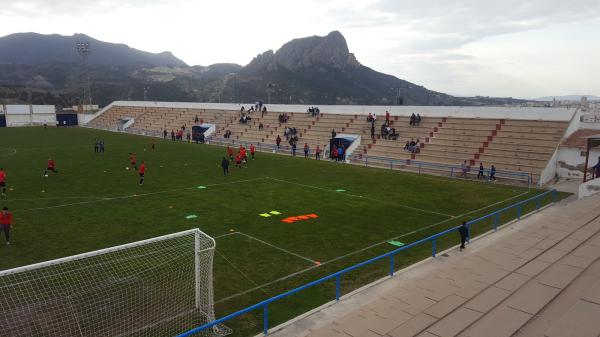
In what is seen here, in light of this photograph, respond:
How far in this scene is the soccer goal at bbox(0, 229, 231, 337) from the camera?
30.1 ft

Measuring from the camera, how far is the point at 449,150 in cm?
3491

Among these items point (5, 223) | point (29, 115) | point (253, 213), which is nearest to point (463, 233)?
point (253, 213)

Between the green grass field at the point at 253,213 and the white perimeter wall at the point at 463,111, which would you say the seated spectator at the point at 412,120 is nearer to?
the white perimeter wall at the point at 463,111

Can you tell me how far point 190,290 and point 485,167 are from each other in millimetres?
26945

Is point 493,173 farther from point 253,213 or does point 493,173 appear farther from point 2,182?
point 2,182

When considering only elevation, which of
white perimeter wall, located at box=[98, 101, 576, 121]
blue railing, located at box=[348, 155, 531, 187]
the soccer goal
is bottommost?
the soccer goal

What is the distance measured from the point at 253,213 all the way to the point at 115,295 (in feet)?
30.2

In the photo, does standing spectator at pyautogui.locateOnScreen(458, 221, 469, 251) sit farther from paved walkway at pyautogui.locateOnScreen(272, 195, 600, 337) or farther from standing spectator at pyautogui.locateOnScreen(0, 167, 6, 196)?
standing spectator at pyautogui.locateOnScreen(0, 167, 6, 196)

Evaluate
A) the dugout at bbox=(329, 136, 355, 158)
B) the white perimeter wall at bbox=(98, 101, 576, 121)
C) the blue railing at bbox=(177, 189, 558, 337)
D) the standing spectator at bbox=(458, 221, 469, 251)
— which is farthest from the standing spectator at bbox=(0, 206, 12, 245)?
the white perimeter wall at bbox=(98, 101, 576, 121)

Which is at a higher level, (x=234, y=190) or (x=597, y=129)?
(x=597, y=129)

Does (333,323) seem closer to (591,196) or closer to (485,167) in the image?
(591,196)

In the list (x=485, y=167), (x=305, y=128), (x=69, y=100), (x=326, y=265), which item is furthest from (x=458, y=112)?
(x=69, y=100)

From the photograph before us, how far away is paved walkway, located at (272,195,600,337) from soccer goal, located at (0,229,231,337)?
2.71m

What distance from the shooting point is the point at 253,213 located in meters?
19.3
